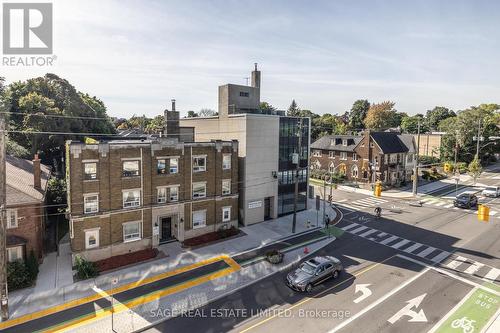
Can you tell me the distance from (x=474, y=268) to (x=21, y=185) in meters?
37.5

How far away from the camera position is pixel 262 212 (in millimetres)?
35125

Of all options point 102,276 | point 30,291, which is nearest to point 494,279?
point 102,276

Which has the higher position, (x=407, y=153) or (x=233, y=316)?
(x=407, y=153)

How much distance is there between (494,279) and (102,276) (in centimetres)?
2974

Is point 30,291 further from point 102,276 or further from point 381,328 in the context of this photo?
point 381,328

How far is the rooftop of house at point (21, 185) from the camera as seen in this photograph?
22.3 m

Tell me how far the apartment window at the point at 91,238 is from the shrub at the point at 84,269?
142cm

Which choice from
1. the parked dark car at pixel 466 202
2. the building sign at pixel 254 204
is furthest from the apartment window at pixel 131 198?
the parked dark car at pixel 466 202

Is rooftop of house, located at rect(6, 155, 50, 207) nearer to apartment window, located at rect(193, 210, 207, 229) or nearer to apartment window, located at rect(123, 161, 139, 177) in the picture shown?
apartment window, located at rect(123, 161, 139, 177)

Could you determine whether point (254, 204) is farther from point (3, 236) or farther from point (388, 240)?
point (3, 236)

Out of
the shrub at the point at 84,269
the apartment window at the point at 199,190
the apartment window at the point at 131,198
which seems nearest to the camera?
the shrub at the point at 84,269

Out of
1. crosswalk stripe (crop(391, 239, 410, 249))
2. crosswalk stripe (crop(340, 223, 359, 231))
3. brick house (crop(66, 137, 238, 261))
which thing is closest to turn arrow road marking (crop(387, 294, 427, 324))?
crosswalk stripe (crop(391, 239, 410, 249))

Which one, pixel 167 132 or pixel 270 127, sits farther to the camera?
pixel 270 127

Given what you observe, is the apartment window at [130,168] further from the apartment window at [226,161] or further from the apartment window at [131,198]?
the apartment window at [226,161]
